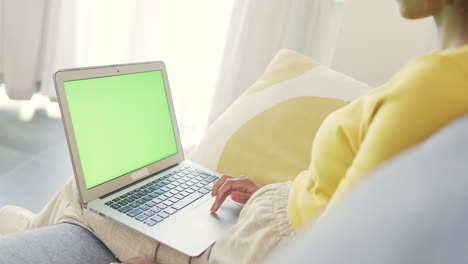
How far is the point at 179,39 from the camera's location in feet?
7.52

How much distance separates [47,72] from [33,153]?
0.82m

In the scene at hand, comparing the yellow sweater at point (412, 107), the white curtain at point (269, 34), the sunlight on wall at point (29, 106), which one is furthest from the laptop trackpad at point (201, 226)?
the sunlight on wall at point (29, 106)

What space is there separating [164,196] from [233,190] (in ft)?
0.47

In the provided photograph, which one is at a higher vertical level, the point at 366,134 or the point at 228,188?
the point at 366,134

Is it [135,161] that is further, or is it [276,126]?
[276,126]

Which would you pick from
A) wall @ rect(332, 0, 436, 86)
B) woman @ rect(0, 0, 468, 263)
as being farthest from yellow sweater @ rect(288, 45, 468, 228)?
wall @ rect(332, 0, 436, 86)

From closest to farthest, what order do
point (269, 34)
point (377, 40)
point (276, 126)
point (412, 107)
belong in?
point (412, 107) → point (276, 126) → point (377, 40) → point (269, 34)

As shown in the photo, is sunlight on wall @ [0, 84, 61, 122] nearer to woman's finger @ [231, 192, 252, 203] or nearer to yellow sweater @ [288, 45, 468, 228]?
woman's finger @ [231, 192, 252, 203]

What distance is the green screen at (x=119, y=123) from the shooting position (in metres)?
0.83

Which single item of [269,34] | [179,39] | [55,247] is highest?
[269,34]

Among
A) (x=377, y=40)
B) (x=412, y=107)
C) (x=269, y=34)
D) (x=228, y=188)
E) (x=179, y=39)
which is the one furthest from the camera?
(x=179, y=39)

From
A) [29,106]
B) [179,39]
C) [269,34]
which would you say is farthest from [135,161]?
[29,106]

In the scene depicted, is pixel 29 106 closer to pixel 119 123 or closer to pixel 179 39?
pixel 179 39

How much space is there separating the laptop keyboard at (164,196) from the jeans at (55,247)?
8 cm
